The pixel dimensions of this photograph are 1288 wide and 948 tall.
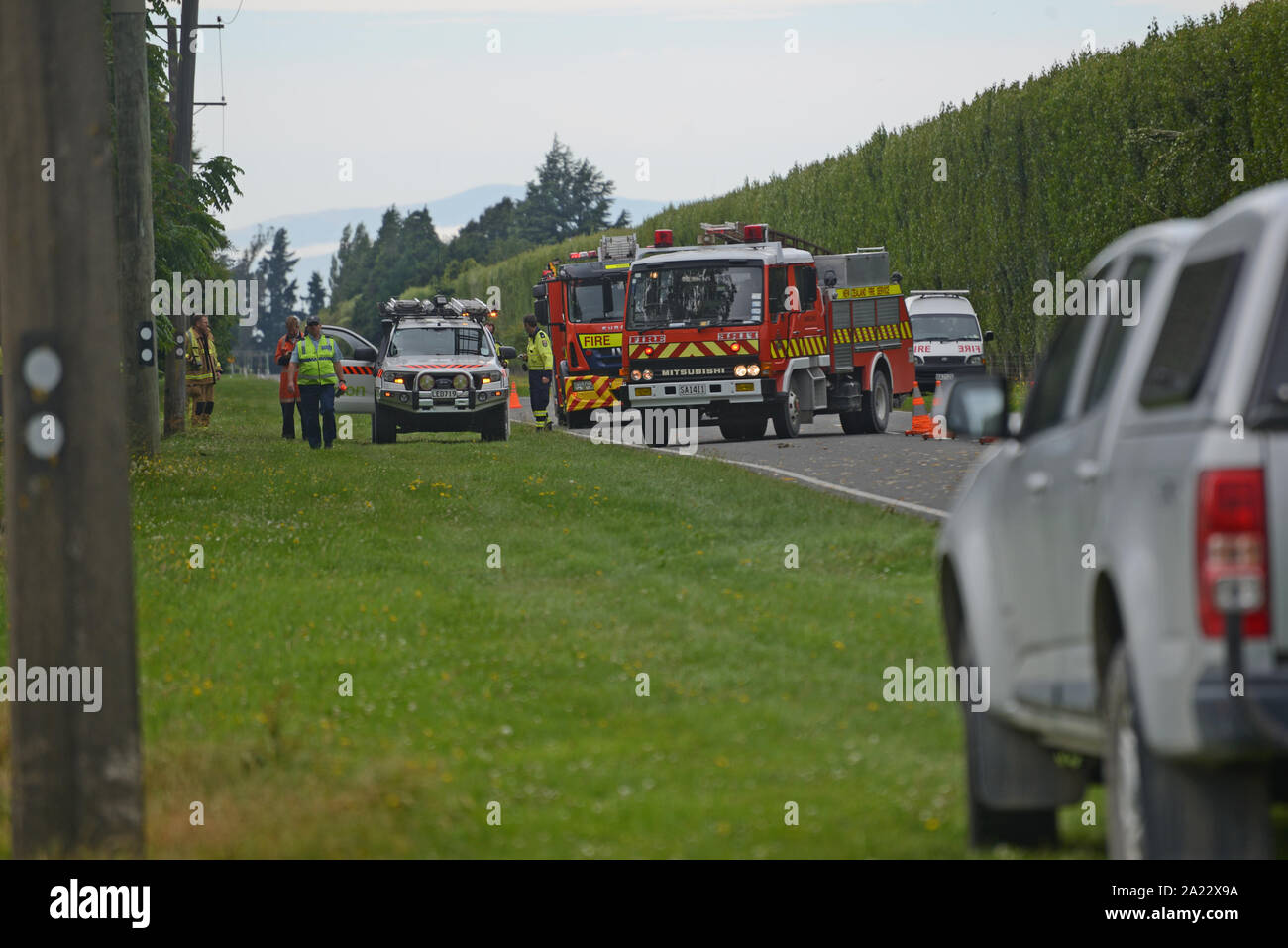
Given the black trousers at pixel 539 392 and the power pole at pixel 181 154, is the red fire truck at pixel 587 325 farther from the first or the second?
the power pole at pixel 181 154

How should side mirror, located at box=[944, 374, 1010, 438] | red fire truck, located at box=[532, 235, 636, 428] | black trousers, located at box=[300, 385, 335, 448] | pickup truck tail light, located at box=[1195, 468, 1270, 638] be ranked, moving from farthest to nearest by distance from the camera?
red fire truck, located at box=[532, 235, 636, 428] → black trousers, located at box=[300, 385, 335, 448] → side mirror, located at box=[944, 374, 1010, 438] → pickup truck tail light, located at box=[1195, 468, 1270, 638]

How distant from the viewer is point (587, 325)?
3572cm

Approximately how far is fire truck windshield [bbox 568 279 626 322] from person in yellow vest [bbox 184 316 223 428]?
251 inches

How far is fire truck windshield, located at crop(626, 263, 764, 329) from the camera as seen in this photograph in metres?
29.3

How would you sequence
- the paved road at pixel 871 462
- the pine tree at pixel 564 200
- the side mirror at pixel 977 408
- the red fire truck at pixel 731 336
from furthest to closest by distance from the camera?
the pine tree at pixel 564 200 < the red fire truck at pixel 731 336 < the paved road at pixel 871 462 < the side mirror at pixel 977 408

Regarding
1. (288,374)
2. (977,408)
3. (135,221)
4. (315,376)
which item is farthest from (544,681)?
(288,374)

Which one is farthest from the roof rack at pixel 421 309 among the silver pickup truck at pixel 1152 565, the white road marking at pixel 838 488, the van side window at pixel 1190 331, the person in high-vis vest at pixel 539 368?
the van side window at pixel 1190 331

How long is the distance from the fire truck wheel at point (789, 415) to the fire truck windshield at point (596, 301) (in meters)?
6.64

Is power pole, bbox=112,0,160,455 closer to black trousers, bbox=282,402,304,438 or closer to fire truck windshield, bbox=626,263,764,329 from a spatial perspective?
black trousers, bbox=282,402,304,438

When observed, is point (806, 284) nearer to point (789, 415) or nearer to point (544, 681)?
point (789, 415)

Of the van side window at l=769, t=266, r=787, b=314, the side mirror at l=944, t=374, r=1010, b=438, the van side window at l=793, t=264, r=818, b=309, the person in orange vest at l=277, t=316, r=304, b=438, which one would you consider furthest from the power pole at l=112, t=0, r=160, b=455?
the side mirror at l=944, t=374, r=1010, b=438

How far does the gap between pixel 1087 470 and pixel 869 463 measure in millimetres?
18509

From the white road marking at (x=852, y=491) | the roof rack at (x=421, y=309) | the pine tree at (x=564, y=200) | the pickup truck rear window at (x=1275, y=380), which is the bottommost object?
the white road marking at (x=852, y=491)

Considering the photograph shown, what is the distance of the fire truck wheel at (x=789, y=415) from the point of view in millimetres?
29641
